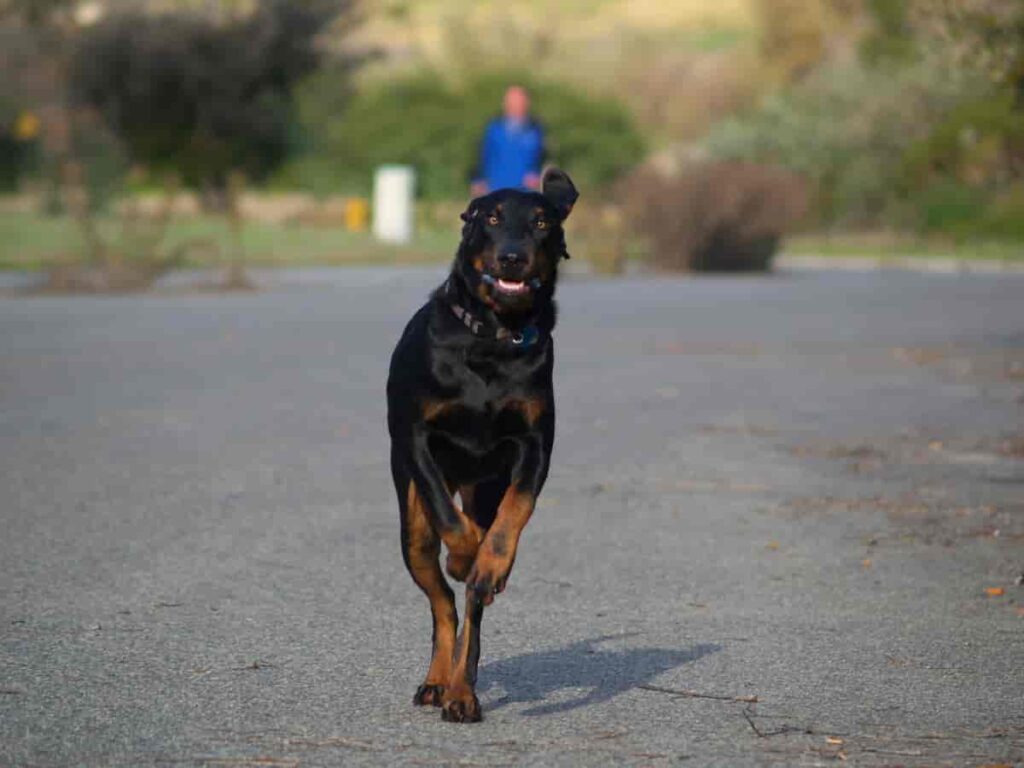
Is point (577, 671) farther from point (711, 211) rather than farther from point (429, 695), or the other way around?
point (711, 211)

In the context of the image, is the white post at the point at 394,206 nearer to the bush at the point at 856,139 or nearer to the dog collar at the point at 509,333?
the bush at the point at 856,139

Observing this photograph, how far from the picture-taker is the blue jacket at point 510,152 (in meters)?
19.1

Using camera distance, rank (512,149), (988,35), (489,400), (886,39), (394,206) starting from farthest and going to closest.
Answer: (886,39) < (394,206) < (512,149) < (988,35) < (489,400)

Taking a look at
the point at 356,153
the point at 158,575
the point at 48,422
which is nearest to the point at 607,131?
the point at 356,153

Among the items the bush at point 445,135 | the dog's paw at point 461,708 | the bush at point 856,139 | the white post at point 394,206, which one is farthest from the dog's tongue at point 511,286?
the bush at point 445,135

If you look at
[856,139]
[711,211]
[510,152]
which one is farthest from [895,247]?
[510,152]

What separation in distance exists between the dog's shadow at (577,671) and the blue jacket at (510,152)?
12.8 m

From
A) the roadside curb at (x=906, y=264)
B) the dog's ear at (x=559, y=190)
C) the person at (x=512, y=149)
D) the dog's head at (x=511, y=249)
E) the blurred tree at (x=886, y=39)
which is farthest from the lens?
the blurred tree at (x=886, y=39)

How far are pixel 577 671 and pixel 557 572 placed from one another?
1.75 metres

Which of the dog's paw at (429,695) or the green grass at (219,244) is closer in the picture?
the dog's paw at (429,695)

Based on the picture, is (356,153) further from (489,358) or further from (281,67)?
(489,358)

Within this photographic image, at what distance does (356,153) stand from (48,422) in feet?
132

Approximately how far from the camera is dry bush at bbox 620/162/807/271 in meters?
32.3

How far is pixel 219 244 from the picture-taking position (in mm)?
32844
